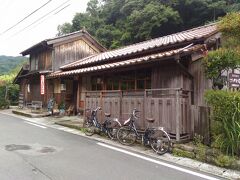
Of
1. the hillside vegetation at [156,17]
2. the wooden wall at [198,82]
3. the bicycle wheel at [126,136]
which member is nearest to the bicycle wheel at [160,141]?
the bicycle wheel at [126,136]

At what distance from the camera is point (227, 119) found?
23.8ft

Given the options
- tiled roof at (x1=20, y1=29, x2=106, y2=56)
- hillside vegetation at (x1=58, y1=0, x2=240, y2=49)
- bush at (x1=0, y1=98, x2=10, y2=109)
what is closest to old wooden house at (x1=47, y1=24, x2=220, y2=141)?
tiled roof at (x1=20, y1=29, x2=106, y2=56)

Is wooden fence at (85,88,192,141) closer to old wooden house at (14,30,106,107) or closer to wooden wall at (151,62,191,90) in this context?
wooden wall at (151,62,191,90)

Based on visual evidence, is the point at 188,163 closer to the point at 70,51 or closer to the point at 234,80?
the point at 234,80

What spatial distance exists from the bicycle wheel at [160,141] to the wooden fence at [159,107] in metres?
0.38

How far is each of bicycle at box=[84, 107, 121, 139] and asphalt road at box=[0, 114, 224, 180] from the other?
94 cm

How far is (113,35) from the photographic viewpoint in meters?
37.5

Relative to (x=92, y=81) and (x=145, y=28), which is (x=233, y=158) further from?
(x=145, y=28)

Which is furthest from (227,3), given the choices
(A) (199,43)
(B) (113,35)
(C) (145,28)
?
(A) (199,43)

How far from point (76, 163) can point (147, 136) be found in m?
2.73

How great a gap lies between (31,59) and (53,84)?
640cm

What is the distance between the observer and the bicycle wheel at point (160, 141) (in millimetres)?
8188

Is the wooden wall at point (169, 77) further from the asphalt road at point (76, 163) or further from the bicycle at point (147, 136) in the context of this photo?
the asphalt road at point (76, 163)

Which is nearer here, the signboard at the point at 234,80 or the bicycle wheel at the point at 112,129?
the signboard at the point at 234,80
